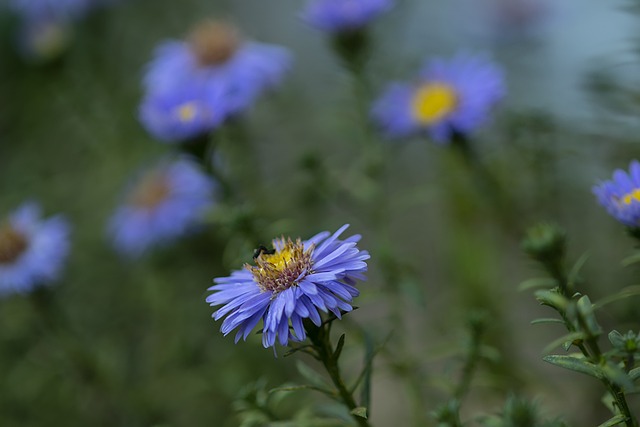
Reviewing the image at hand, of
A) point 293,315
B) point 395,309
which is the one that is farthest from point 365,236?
point 293,315

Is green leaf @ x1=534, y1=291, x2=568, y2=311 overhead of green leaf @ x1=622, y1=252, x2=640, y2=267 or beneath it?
beneath

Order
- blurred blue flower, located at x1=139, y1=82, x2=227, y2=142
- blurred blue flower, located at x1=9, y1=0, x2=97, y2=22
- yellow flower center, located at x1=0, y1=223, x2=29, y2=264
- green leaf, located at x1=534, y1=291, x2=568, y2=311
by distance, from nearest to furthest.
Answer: green leaf, located at x1=534, y1=291, x2=568, y2=311, blurred blue flower, located at x1=139, y1=82, x2=227, y2=142, yellow flower center, located at x1=0, y1=223, x2=29, y2=264, blurred blue flower, located at x1=9, y1=0, x2=97, y2=22

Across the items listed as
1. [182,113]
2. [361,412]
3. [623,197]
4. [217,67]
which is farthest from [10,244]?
[623,197]

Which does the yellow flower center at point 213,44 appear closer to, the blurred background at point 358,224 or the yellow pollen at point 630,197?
the blurred background at point 358,224

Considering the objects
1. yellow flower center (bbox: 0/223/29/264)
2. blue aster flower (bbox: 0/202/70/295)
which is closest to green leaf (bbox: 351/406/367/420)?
blue aster flower (bbox: 0/202/70/295)

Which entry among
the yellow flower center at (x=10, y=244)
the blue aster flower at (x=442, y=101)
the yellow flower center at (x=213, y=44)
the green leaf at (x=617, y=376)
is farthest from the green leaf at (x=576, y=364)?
the yellow flower center at (x=213, y=44)

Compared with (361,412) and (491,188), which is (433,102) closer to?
(491,188)

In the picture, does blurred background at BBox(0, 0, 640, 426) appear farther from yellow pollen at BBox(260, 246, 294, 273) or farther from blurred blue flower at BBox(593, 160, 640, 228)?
blurred blue flower at BBox(593, 160, 640, 228)
